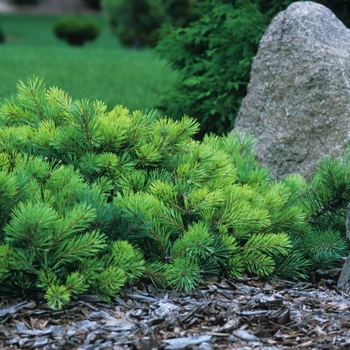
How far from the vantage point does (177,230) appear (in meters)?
3.21

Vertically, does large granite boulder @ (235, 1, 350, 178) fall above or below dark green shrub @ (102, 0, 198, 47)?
below

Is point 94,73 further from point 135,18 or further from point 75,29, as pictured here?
point 75,29

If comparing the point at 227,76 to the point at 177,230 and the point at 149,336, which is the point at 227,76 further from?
the point at 149,336

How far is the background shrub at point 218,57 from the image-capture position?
251 inches

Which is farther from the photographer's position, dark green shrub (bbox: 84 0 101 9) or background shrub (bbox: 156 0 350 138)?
dark green shrub (bbox: 84 0 101 9)

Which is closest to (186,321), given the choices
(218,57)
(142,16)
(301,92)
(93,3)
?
(301,92)

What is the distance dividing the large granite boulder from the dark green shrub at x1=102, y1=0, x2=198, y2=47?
52.9 ft

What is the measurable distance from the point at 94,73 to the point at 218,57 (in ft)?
21.1

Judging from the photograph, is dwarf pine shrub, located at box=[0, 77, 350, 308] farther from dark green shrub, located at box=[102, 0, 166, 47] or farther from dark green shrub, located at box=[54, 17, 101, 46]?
dark green shrub, located at box=[54, 17, 101, 46]

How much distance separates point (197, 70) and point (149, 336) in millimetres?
4549

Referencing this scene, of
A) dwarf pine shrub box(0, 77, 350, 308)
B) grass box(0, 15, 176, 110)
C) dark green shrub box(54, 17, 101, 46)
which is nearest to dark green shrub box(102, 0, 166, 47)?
dark green shrub box(54, 17, 101, 46)

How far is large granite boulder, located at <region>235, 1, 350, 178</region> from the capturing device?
4.71 meters

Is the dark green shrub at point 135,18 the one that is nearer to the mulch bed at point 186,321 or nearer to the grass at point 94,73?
the grass at point 94,73

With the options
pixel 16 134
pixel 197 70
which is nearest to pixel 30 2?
pixel 197 70
